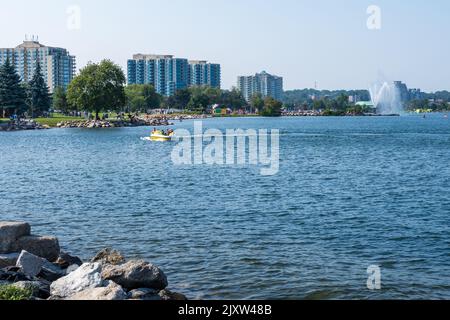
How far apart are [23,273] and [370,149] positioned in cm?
7516

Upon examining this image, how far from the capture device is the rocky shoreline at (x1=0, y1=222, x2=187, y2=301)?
15539mm

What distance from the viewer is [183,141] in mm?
104625

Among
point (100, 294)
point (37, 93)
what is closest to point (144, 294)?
point (100, 294)

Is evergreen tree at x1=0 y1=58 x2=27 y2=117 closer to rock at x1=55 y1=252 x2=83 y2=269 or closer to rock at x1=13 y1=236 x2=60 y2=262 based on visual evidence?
rock at x1=55 y1=252 x2=83 y2=269

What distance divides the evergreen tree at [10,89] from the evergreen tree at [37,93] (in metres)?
14.5

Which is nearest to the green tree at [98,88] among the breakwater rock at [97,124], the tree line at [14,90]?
the breakwater rock at [97,124]

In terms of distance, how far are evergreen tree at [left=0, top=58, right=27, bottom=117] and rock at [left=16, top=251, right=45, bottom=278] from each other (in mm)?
125317

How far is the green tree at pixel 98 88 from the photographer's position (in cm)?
15500

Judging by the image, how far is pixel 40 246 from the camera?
20359mm

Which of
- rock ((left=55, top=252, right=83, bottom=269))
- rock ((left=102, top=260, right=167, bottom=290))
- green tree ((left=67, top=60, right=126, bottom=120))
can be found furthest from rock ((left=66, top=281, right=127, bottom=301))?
green tree ((left=67, top=60, right=126, bottom=120))
